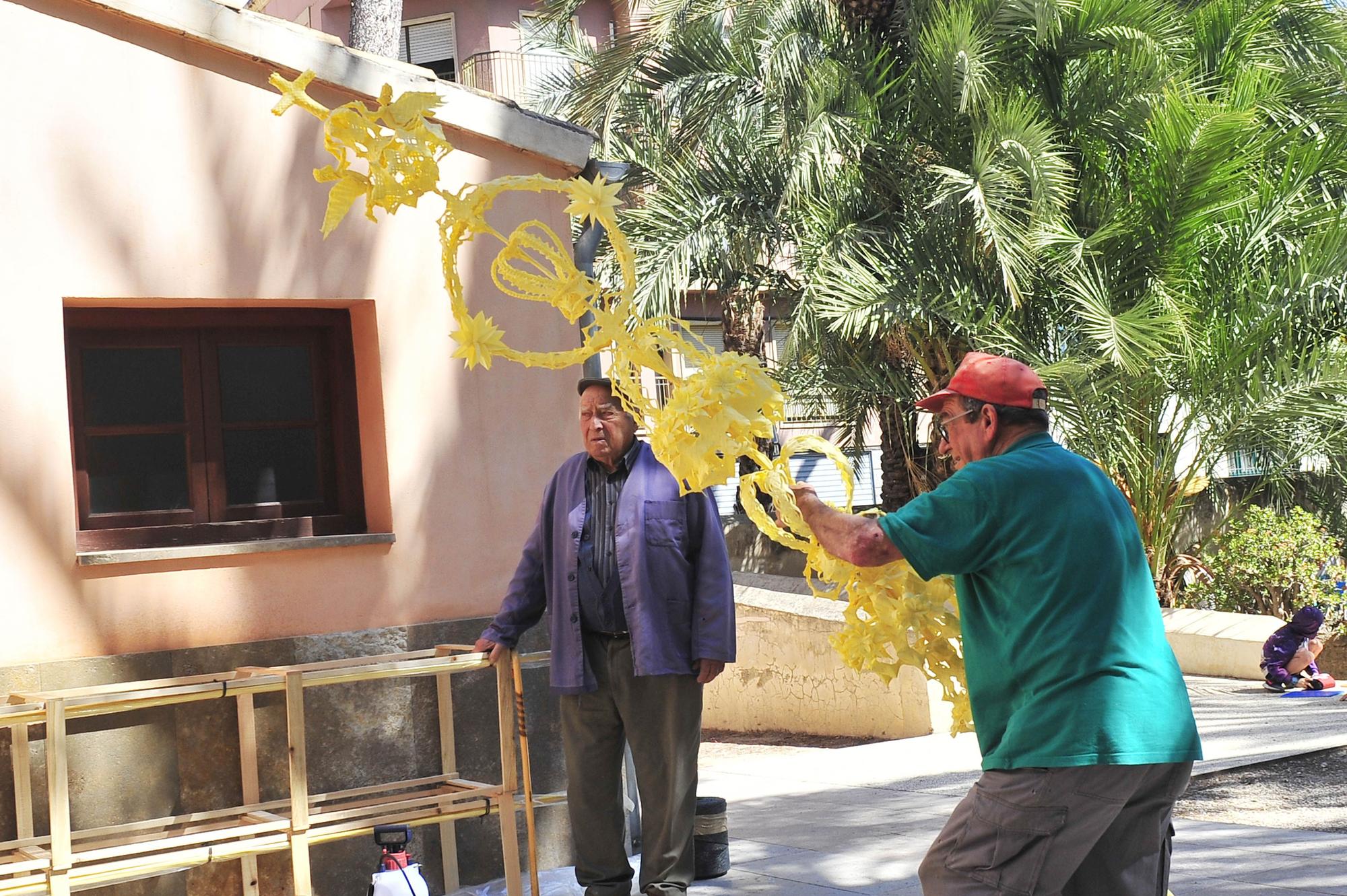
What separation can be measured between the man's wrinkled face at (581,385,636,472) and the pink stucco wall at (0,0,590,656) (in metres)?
1.10

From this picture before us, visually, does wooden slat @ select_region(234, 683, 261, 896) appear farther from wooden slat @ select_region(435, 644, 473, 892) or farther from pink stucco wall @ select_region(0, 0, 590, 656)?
wooden slat @ select_region(435, 644, 473, 892)

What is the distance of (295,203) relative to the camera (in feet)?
18.7

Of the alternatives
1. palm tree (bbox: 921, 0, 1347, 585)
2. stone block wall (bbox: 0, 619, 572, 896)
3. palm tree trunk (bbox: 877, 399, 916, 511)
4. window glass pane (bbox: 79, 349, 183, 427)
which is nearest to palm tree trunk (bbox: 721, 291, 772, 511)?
palm tree trunk (bbox: 877, 399, 916, 511)

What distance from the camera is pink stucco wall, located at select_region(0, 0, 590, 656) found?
199 inches

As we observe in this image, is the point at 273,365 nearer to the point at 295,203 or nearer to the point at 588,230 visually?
the point at 295,203

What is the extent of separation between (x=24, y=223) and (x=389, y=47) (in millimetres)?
9965

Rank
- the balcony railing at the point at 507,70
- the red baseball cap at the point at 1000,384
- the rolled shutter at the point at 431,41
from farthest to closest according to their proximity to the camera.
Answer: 1. the rolled shutter at the point at 431,41
2. the balcony railing at the point at 507,70
3. the red baseball cap at the point at 1000,384

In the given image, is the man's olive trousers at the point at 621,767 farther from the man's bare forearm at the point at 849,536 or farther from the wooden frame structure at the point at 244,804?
the man's bare forearm at the point at 849,536

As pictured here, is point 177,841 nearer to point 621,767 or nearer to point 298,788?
point 298,788

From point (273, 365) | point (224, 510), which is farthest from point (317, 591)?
point (273, 365)

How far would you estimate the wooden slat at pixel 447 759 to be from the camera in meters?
5.71

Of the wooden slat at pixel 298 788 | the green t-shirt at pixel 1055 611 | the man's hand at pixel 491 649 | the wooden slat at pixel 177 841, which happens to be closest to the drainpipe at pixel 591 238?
the man's hand at pixel 491 649

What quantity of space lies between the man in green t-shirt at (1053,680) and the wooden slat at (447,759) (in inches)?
118

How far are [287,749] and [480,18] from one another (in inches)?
934
